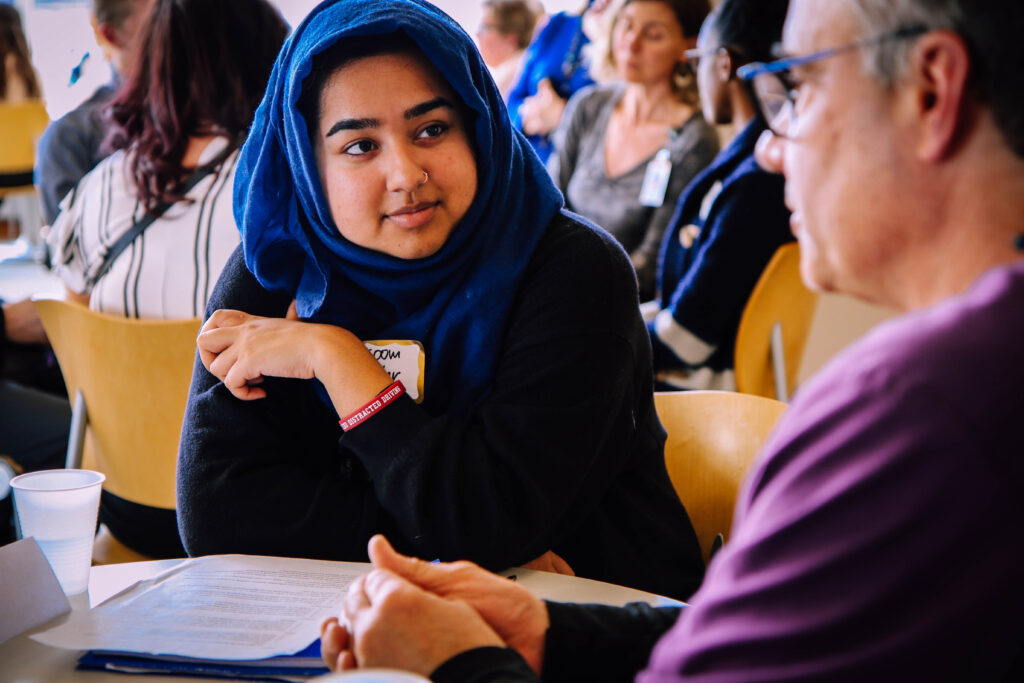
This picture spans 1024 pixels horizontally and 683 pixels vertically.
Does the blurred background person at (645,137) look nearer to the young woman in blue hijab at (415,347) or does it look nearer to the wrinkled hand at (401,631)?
the young woman in blue hijab at (415,347)

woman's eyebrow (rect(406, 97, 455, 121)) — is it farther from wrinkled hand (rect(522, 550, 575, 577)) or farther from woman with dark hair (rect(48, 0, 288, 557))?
woman with dark hair (rect(48, 0, 288, 557))

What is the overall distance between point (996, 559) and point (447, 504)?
740 mm

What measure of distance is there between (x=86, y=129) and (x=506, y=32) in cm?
265

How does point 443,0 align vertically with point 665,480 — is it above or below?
above

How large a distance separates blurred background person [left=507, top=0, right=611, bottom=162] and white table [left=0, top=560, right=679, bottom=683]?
3512 mm

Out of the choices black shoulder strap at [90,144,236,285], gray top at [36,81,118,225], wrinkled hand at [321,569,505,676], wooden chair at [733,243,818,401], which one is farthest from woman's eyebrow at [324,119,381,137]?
gray top at [36,81,118,225]

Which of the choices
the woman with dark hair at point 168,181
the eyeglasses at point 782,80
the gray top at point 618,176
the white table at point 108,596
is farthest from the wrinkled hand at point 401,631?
the gray top at point 618,176

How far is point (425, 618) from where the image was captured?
31.4 inches

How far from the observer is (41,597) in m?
0.94

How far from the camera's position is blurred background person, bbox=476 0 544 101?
5066 mm

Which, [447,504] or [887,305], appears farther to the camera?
[447,504]

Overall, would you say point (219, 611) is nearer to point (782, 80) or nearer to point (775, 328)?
point (782, 80)

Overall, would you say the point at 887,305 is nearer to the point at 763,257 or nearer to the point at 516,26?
the point at 763,257

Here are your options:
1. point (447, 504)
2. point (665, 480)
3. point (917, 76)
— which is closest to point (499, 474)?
point (447, 504)
